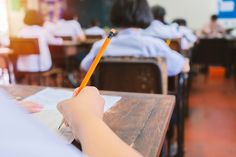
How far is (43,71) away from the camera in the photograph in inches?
137

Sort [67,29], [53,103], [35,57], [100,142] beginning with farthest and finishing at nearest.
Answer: [67,29], [35,57], [53,103], [100,142]

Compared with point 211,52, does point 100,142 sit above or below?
above

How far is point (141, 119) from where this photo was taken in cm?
76

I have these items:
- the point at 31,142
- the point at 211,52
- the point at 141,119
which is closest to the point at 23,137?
the point at 31,142

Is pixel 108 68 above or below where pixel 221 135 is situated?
above

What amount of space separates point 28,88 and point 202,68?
16.9 feet

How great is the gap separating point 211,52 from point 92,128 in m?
5.13

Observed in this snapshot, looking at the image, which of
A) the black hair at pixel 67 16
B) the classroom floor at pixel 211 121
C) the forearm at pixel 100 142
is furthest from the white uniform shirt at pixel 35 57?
the forearm at pixel 100 142

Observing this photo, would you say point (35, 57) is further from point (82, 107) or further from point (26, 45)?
point (82, 107)

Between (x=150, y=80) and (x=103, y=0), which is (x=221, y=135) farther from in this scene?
(x=103, y=0)

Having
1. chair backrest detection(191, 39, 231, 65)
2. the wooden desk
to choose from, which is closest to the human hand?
the wooden desk

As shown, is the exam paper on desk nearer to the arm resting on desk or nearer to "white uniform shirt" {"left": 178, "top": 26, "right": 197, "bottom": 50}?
the arm resting on desk

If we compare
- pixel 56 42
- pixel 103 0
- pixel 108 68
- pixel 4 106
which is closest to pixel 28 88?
pixel 108 68

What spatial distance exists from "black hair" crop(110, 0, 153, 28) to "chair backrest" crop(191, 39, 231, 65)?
369cm
